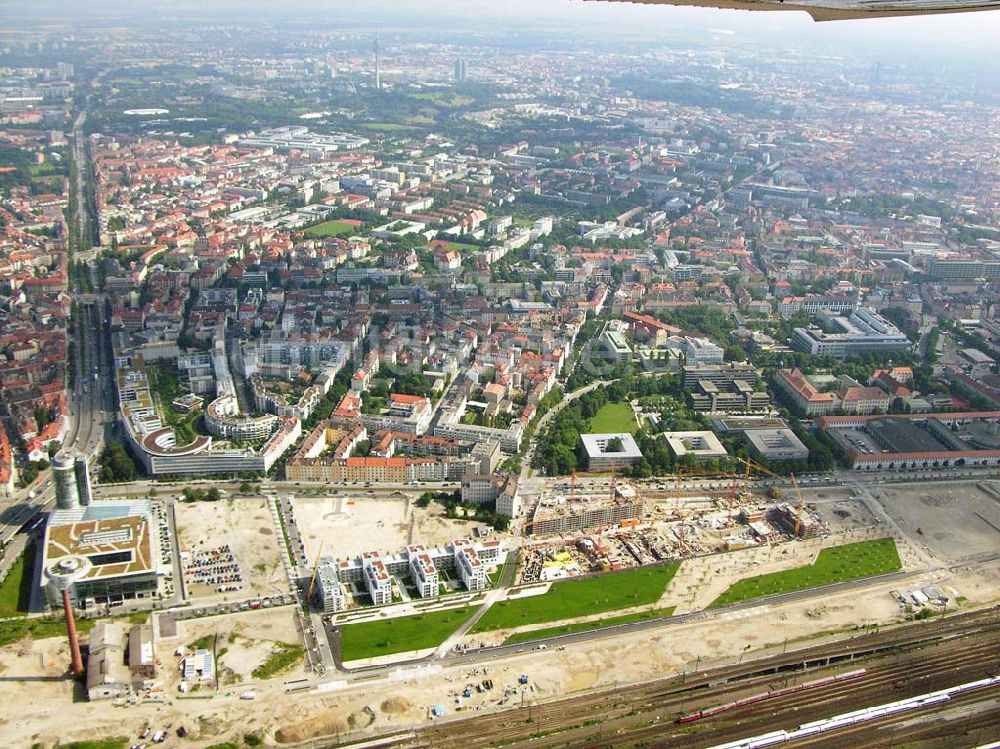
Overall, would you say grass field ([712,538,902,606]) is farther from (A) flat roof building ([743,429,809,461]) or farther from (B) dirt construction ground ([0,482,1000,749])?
(A) flat roof building ([743,429,809,461])

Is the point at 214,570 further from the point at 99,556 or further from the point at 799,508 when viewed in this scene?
the point at 799,508

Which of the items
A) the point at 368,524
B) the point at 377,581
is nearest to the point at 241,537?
the point at 368,524

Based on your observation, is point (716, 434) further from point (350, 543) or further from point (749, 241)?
point (749, 241)

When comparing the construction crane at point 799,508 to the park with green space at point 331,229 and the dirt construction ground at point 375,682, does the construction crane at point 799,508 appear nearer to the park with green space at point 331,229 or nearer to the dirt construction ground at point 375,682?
the dirt construction ground at point 375,682

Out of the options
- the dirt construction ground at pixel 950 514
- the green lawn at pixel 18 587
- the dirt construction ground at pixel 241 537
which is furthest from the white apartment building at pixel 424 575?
→ the dirt construction ground at pixel 950 514

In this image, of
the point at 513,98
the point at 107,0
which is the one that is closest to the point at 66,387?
the point at 513,98

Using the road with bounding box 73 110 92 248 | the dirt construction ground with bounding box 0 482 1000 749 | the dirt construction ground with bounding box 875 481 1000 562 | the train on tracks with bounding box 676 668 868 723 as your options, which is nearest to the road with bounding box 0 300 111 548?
Result: the dirt construction ground with bounding box 0 482 1000 749
